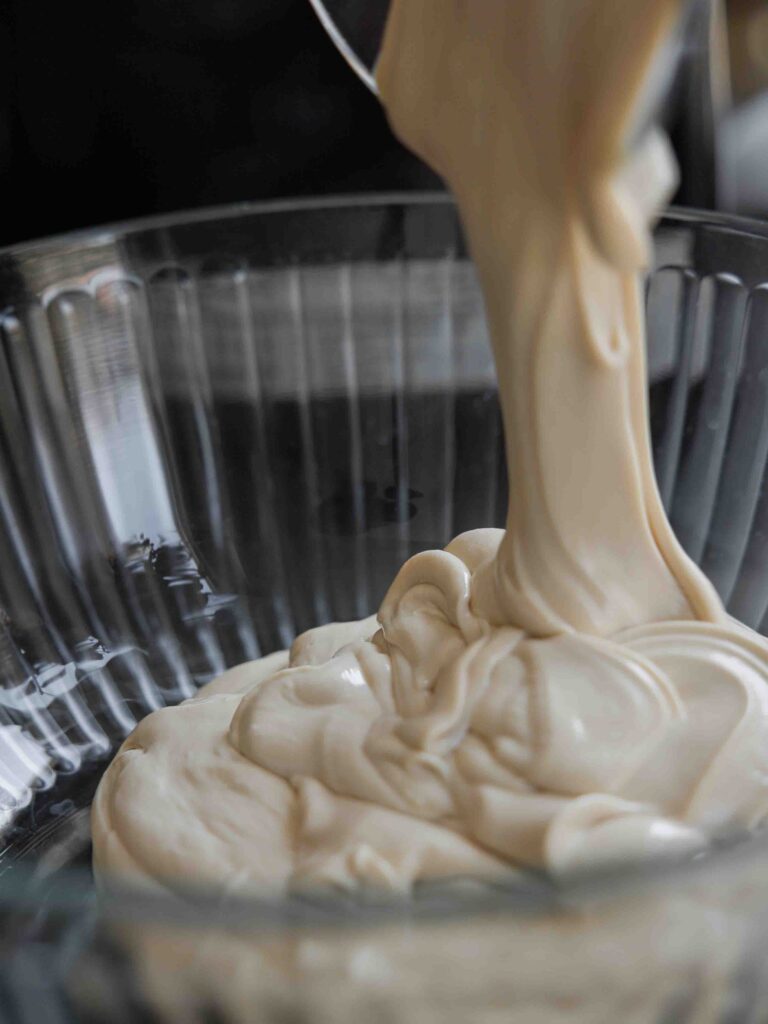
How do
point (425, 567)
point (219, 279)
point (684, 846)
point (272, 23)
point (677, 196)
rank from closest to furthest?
1. point (684, 846)
2. point (425, 567)
3. point (219, 279)
4. point (272, 23)
5. point (677, 196)

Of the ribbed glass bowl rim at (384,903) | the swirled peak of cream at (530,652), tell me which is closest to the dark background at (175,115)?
the swirled peak of cream at (530,652)

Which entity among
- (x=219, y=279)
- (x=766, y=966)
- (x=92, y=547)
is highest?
(x=219, y=279)

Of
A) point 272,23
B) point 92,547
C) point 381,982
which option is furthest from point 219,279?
point 381,982

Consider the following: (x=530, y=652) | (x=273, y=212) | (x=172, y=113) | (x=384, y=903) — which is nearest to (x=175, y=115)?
(x=172, y=113)

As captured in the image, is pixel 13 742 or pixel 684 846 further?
pixel 13 742

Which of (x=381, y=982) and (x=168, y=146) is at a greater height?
(x=168, y=146)

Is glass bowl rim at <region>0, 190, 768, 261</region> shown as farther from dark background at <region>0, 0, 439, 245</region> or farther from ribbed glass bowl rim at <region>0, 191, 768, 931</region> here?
ribbed glass bowl rim at <region>0, 191, 768, 931</region>

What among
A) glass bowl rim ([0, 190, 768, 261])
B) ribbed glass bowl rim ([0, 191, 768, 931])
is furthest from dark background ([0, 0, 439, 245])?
ribbed glass bowl rim ([0, 191, 768, 931])

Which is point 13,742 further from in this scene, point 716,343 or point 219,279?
point 716,343
